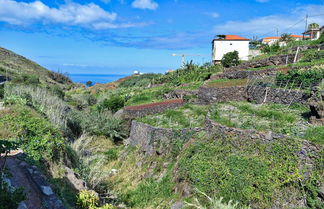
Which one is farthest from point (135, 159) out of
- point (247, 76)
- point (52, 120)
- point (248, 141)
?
point (247, 76)

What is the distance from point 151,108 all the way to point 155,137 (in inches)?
243

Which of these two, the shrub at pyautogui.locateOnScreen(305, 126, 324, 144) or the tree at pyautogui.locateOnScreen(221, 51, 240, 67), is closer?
the shrub at pyautogui.locateOnScreen(305, 126, 324, 144)

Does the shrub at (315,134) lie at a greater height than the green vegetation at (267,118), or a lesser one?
greater

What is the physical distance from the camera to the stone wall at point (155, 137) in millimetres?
12344

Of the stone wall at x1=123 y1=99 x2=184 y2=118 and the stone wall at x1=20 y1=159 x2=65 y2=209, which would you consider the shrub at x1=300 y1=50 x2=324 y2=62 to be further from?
the stone wall at x1=20 y1=159 x2=65 y2=209

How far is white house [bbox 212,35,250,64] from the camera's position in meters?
41.7

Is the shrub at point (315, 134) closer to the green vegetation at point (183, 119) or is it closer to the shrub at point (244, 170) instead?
the shrub at point (244, 170)

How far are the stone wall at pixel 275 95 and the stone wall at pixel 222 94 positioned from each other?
0.54 m

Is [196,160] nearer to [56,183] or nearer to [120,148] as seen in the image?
[56,183]

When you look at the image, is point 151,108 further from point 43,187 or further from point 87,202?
point 43,187

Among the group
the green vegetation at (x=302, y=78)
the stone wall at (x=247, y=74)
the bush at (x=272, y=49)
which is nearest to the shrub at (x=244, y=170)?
the green vegetation at (x=302, y=78)

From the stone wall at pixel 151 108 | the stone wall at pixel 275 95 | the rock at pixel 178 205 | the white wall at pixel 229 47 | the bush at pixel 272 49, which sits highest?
the white wall at pixel 229 47

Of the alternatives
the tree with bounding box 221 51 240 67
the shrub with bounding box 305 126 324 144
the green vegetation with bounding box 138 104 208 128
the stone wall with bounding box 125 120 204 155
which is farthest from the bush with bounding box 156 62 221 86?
the shrub with bounding box 305 126 324 144

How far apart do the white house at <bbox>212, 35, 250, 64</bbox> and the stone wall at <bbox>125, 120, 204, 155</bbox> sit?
29.1 metres
